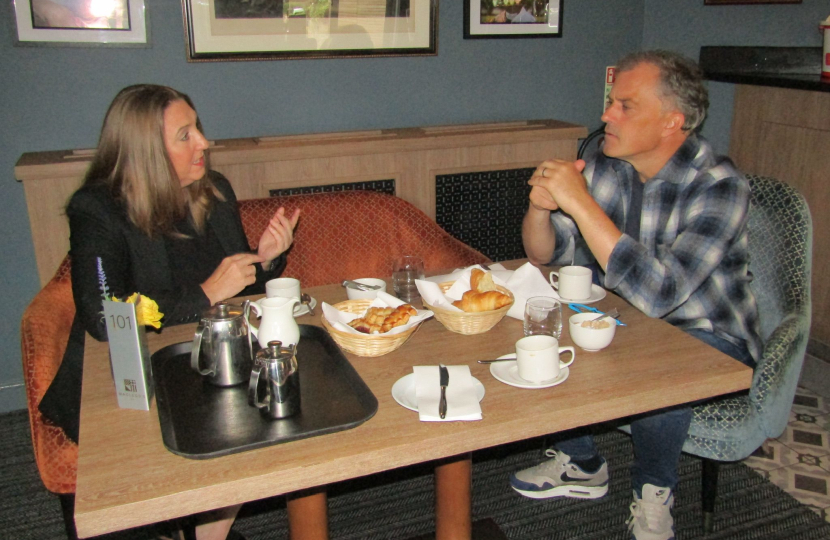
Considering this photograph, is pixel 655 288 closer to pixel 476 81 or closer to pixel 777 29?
pixel 476 81

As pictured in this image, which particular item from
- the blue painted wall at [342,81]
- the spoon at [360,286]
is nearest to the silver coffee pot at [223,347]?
the spoon at [360,286]

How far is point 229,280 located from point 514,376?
2.58 ft

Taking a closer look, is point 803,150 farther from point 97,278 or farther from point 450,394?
point 97,278

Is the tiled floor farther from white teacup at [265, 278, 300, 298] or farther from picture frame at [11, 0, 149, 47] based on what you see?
picture frame at [11, 0, 149, 47]

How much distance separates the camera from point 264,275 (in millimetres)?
2172

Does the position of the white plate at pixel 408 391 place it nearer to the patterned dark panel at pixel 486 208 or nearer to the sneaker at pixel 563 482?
the sneaker at pixel 563 482

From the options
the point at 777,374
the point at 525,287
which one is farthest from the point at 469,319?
the point at 777,374

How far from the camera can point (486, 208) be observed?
126 inches

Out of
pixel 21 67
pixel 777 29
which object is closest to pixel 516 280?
pixel 21 67

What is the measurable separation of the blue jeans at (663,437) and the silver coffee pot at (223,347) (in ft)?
3.51

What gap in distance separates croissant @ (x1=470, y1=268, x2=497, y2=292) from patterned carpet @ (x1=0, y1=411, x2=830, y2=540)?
0.86 metres

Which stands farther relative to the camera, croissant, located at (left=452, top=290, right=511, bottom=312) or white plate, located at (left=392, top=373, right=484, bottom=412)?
croissant, located at (left=452, top=290, right=511, bottom=312)

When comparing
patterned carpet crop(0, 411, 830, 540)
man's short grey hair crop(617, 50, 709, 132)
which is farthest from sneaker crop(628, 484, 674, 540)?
man's short grey hair crop(617, 50, 709, 132)

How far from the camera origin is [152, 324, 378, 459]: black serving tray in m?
1.23
